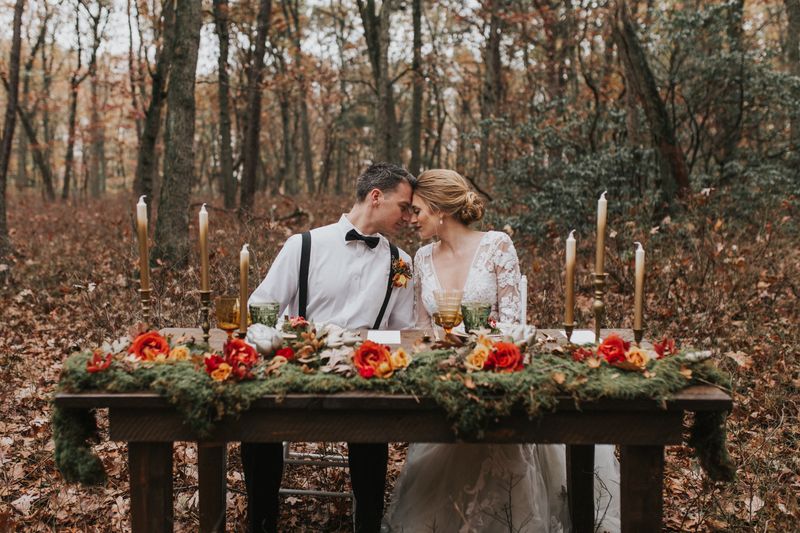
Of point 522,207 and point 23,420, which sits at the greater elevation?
point 522,207

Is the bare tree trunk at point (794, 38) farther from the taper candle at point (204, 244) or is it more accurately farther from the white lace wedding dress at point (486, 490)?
the taper candle at point (204, 244)

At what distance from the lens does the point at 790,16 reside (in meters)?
12.2

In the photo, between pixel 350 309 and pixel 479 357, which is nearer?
pixel 479 357

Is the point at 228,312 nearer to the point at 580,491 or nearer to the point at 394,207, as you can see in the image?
the point at 394,207

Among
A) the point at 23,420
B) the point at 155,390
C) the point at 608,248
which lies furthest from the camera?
the point at 608,248

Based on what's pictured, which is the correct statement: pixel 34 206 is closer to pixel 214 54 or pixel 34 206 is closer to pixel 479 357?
pixel 214 54

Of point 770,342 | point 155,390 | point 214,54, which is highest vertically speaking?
point 214,54

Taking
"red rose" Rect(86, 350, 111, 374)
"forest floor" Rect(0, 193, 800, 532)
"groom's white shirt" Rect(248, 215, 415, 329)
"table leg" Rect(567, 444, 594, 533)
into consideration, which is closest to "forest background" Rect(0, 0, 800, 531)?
"forest floor" Rect(0, 193, 800, 532)

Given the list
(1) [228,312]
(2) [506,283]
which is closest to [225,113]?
(2) [506,283]

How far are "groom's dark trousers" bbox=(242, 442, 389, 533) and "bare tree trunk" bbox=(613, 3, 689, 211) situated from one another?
681cm

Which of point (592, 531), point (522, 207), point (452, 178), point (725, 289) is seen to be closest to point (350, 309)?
point (452, 178)

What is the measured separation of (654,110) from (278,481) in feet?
23.8

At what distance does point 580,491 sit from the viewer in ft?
11.0

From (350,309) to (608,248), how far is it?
4.92 metres
